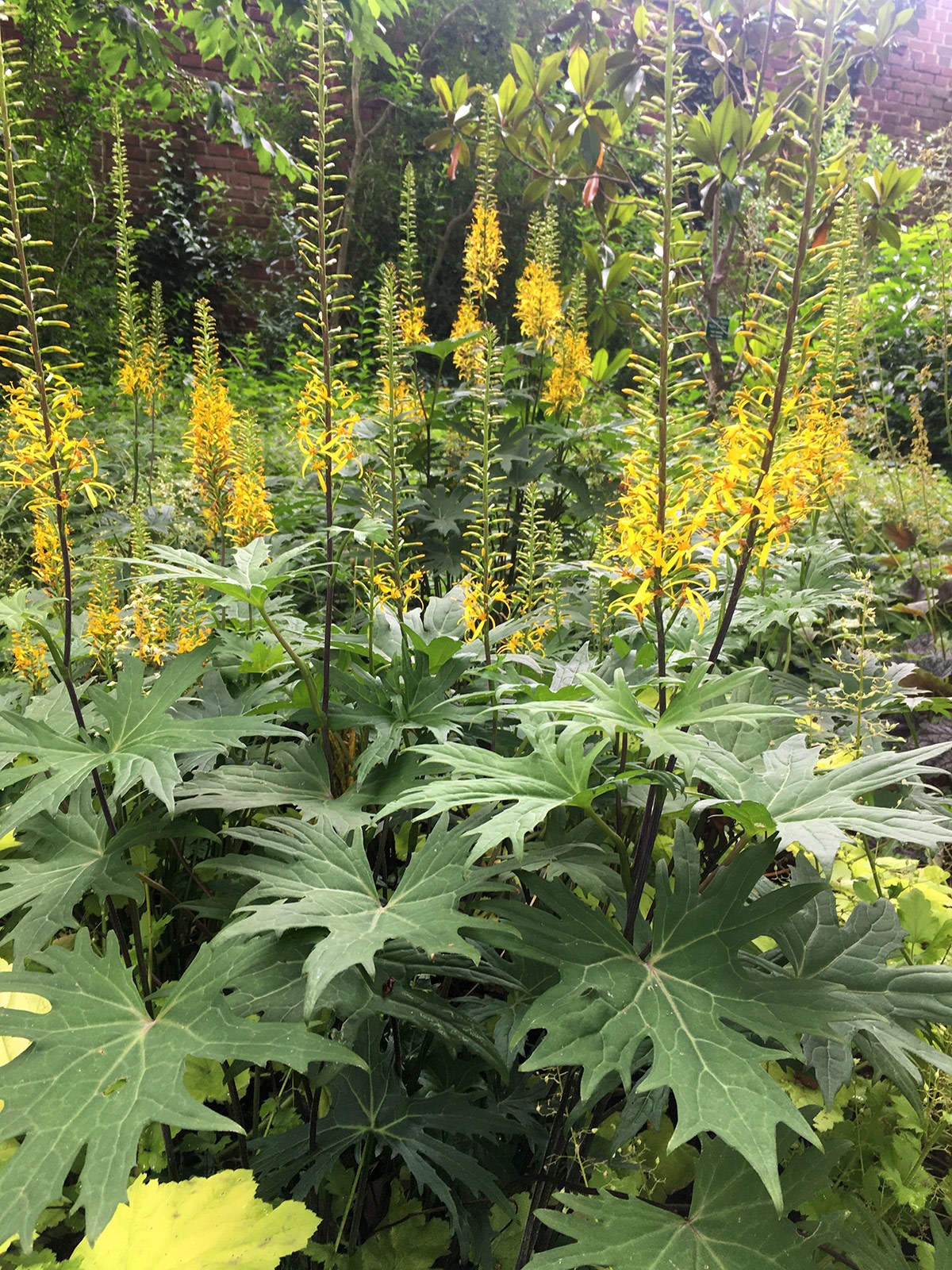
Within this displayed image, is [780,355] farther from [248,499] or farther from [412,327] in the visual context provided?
[412,327]

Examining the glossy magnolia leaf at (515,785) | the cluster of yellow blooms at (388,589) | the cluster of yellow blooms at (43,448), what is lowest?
the cluster of yellow blooms at (388,589)

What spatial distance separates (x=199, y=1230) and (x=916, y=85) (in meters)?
14.5

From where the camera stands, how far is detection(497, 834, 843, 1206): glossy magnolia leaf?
832 mm

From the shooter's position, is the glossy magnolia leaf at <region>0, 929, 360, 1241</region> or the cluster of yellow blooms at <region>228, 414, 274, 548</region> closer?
the glossy magnolia leaf at <region>0, 929, 360, 1241</region>

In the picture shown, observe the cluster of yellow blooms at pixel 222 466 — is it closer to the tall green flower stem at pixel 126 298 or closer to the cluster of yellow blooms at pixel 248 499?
the cluster of yellow blooms at pixel 248 499

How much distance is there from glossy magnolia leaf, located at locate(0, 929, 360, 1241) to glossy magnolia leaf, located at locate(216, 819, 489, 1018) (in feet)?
0.27

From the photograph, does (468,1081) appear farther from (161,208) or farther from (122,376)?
(161,208)

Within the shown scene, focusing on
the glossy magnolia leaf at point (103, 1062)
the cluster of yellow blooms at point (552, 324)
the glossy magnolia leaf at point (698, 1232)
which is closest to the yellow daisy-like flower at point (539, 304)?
the cluster of yellow blooms at point (552, 324)

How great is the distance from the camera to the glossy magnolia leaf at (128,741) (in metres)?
1.11

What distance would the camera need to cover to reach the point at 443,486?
3.28m

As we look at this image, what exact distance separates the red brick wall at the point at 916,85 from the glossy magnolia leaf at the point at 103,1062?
13241mm

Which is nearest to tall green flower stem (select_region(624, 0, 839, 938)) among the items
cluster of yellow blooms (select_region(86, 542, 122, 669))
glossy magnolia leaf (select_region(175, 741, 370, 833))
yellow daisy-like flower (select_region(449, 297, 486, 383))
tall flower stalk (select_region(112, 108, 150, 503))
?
glossy magnolia leaf (select_region(175, 741, 370, 833))

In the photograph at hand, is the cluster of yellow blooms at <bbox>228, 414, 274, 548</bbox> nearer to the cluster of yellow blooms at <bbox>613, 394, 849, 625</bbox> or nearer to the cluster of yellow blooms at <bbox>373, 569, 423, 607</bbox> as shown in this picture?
the cluster of yellow blooms at <bbox>373, 569, 423, 607</bbox>

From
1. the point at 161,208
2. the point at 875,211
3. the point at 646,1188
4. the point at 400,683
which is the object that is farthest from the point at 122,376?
the point at 161,208
